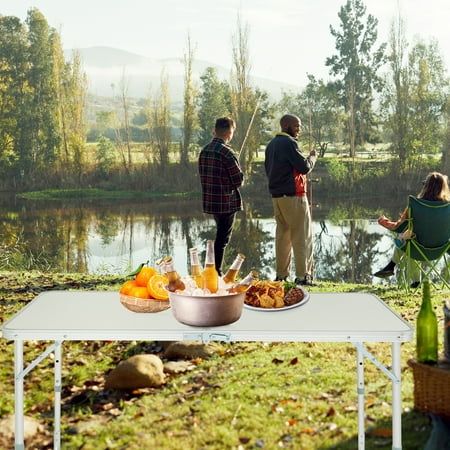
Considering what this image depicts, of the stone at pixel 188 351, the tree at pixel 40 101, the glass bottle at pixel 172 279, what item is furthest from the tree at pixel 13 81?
the glass bottle at pixel 172 279

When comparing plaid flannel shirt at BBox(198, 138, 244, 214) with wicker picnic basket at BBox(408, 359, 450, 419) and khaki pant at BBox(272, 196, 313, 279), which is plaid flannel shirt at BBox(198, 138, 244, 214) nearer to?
khaki pant at BBox(272, 196, 313, 279)

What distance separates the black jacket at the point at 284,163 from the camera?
5.69 m

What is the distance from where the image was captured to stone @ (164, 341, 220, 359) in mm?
4121

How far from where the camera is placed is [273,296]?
Result: 261 cm

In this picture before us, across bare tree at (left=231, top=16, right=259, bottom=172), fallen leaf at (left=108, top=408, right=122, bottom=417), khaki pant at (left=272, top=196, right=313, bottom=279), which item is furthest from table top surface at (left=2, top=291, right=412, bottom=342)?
bare tree at (left=231, top=16, right=259, bottom=172)

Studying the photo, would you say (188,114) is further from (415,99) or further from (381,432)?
(381,432)

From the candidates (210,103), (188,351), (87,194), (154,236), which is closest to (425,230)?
(188,351)

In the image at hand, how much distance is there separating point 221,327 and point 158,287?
0.99 ft

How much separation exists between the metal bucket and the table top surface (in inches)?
0.9

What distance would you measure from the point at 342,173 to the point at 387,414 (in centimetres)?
1680

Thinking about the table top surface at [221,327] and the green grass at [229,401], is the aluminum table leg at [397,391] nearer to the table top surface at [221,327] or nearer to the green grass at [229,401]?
the table top surface at [221,327]

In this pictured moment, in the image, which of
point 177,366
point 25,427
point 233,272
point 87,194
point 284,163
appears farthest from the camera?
point 87,194

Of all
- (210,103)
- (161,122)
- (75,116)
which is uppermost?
(210,103)

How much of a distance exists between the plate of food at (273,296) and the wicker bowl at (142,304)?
0.29 m
